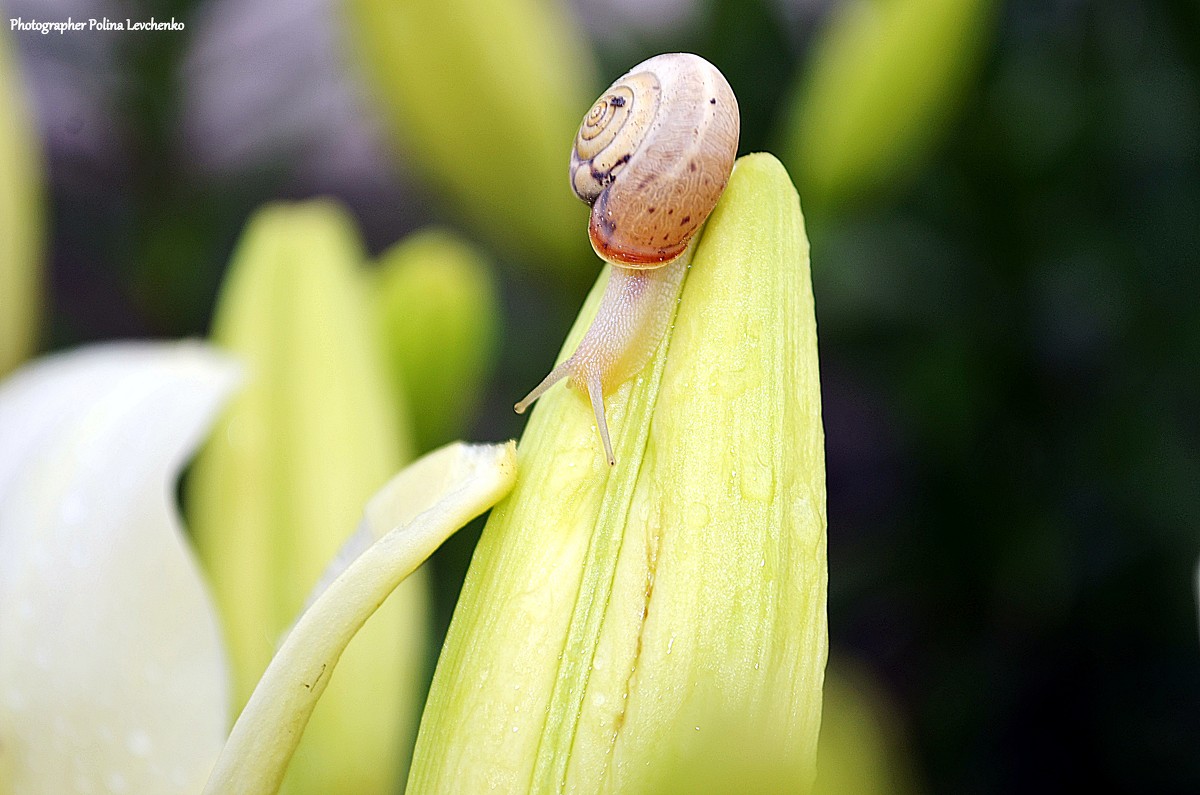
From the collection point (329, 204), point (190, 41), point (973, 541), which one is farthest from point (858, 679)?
point (190, 41)

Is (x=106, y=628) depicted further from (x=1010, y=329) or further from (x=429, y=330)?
(x=1010, y=329)

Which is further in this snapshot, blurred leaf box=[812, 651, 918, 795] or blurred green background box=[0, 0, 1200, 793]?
blurred green background box=[0, 0, 1200, 793]

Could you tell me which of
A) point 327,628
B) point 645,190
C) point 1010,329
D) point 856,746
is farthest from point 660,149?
point 1010,329

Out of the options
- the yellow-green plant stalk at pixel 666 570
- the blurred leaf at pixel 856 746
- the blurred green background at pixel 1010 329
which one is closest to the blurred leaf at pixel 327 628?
the yellow-green plant stalk at pixel 666 570

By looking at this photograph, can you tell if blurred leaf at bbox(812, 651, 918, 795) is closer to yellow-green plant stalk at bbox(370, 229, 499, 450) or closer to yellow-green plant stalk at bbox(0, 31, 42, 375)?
yellow-green plant stalk at bbox(370, 229, 499, 450)

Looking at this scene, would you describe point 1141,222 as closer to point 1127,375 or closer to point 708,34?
point 1127,375

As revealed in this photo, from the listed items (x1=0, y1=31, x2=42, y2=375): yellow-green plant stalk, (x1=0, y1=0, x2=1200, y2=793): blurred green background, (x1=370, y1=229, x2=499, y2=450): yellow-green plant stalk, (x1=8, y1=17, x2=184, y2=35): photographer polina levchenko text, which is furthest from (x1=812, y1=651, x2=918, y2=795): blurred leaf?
(x1=8, y1=17, x2=184, y2=35): photographer polina levchenko text
